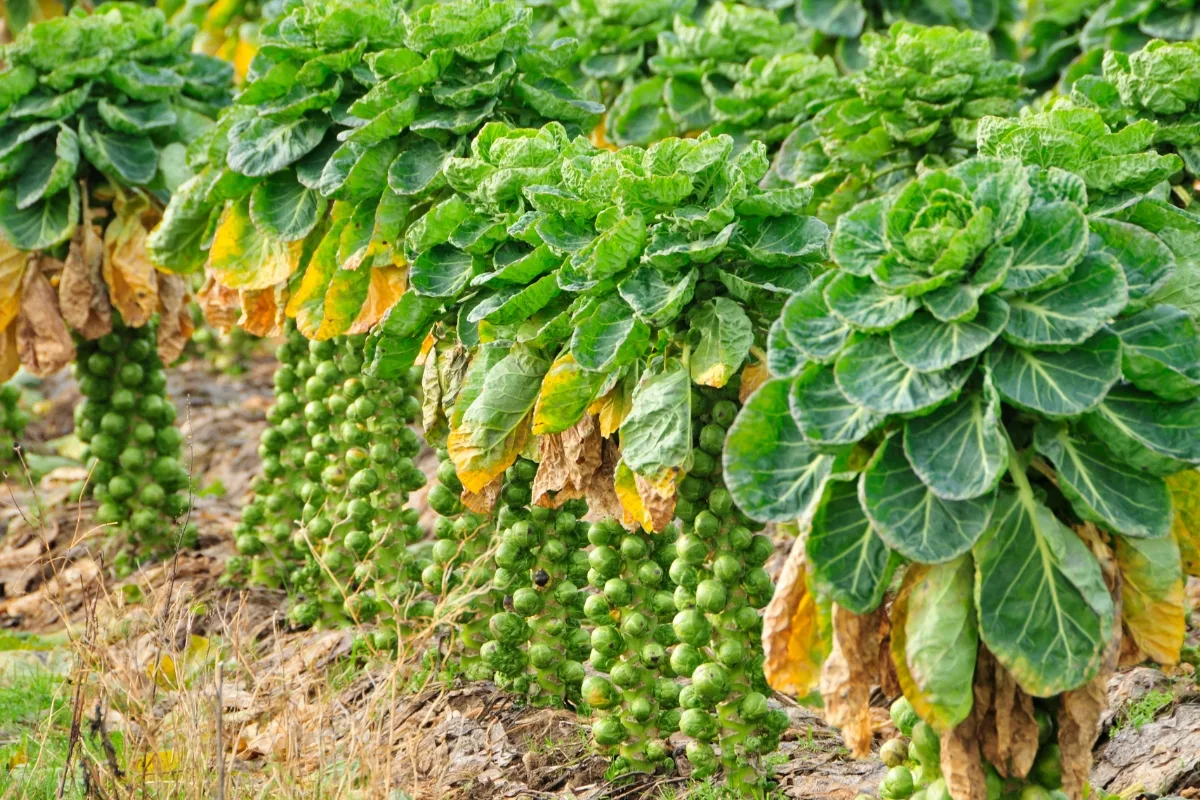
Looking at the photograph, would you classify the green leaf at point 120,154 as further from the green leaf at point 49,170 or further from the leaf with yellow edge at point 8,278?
the leaf with yellow edge at point 8,278

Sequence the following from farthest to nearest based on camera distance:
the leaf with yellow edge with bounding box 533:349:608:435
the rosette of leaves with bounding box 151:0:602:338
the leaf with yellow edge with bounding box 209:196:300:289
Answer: the leaf with yellow edge with bounding box 209:196:300:289 → the rosette of leaves with bounding box 151:0:602:338 → the leaf with yellow edge with bounding box 533:349:608:435

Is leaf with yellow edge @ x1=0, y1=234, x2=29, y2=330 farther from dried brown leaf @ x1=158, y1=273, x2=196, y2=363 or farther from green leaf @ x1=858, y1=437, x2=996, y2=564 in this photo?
green leaf @ x1=858, y1=437, x2=996, y2=564

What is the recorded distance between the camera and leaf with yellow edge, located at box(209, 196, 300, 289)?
3.59 metres

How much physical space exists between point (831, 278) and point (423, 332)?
1.27 m

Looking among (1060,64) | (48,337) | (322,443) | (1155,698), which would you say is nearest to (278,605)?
(322,443)

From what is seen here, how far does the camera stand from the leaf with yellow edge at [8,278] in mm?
4098

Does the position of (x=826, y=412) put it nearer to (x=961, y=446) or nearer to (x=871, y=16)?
(x=961, y=446)

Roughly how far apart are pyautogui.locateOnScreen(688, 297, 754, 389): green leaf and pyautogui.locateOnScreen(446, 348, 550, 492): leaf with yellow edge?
403mm

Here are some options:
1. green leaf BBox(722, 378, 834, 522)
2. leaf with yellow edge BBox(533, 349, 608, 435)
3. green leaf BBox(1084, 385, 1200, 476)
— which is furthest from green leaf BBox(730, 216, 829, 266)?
green leaf BBox(1084, 385, 1200, 476)

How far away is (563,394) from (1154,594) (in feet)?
3.79

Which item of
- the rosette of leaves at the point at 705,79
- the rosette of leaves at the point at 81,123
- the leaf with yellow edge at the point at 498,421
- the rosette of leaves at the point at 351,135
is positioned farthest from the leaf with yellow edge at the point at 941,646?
the rosette of leaves at the point at 81,123

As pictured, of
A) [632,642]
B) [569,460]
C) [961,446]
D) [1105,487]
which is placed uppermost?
[961,446]

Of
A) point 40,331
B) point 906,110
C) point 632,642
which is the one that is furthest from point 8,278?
point 906,110

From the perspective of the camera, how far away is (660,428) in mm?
2502
